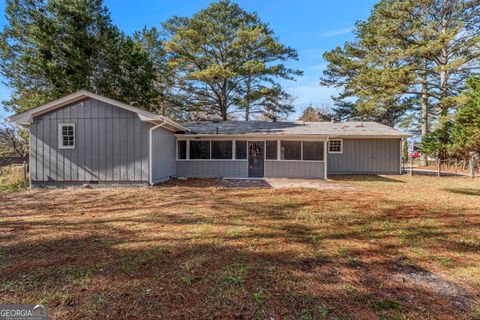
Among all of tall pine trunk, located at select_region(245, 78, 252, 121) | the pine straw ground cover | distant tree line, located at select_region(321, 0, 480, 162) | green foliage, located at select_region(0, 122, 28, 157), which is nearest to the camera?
the pine straw ground cover

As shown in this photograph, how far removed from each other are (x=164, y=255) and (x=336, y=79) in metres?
25.9

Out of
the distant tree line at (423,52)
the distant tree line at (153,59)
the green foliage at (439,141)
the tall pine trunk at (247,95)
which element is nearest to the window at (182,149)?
the distant tree line at (153,59)

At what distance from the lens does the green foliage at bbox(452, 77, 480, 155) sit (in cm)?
672

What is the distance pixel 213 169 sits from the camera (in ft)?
42.2

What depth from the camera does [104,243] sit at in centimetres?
374

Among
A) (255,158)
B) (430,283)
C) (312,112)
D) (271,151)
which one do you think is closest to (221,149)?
(255,158)

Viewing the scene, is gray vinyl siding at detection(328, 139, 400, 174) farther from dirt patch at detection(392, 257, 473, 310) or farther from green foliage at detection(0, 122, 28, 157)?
green foliage at detection(0, 122, 28, 157)

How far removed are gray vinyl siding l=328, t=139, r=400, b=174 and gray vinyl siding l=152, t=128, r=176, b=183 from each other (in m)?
9.08

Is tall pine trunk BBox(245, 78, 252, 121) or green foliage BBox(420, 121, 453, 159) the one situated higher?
tall pine trunk BBox(245, 78, 252, 121)

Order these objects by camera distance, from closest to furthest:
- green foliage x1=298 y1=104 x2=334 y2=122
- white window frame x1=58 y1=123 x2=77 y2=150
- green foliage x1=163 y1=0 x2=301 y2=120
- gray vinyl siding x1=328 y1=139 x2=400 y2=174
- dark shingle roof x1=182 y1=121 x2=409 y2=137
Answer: white window frame x1=58 y1=123 x2=77 y2=150 < dark shingle roof x1=182 y1=121 x2=409 y2=137 < gray vinyl siding x1=328 y1=139 x2=400 y2=174 < green foliage x1=163 y1=0 x2=301 y2=120 < green foliage x1=298 y1=104 x2=334 y2=122

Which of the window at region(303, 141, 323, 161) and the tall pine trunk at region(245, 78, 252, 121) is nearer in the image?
the window at region(303, 141, 323, 161)

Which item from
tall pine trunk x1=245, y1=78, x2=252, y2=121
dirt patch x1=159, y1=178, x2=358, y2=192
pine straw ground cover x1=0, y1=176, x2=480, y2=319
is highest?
tall pine trunk x1=245, y1=78, x2=252, y2=121

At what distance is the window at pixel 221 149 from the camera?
12930 millimetres

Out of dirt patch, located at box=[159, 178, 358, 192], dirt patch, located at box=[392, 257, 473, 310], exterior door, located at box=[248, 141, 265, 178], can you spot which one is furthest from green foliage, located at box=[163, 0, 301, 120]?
dirt patch, located at box=[392, 257, 473, 310]
